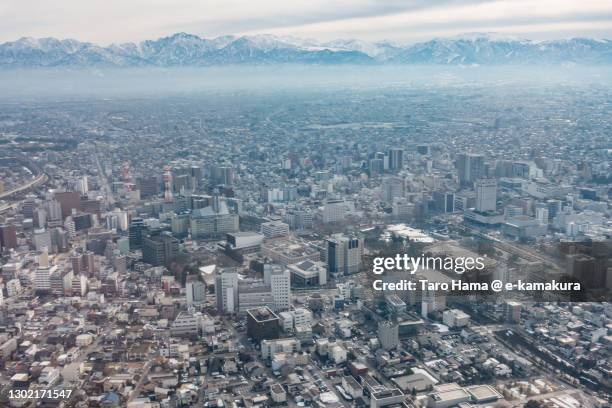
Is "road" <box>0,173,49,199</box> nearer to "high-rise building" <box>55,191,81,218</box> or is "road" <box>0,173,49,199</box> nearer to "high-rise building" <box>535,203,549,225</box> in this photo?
"high-rise building" <box>55,191,81,218</box>

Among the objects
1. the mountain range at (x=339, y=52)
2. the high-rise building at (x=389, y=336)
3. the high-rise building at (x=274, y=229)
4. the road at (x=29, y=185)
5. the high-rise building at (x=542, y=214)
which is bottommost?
the high-rise building at (x=389, y=336)

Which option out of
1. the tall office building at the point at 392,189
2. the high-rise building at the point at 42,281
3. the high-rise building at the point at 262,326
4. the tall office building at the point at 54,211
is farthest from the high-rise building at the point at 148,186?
the high-rise building at the point at 262,326

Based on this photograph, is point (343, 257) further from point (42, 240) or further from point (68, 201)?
point (68, 201)

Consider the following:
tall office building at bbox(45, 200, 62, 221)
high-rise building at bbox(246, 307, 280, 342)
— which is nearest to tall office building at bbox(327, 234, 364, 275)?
high-rise building at bbox(246, 307, 280, 342)

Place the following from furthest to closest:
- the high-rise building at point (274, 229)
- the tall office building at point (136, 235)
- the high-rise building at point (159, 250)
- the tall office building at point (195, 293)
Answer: the high-rise building at point (274, 229), the tall office building at point (136, 235), the high-rise building at point (159, 250), the tall office building at point (195, 293)

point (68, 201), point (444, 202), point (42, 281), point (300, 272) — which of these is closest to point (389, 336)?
point (300, 272)

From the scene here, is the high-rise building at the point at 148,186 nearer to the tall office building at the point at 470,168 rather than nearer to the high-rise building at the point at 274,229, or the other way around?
the high-rise building at the point at 274,229

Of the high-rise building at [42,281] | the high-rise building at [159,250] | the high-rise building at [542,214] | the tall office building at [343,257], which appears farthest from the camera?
the high-rise building at [542,214]
